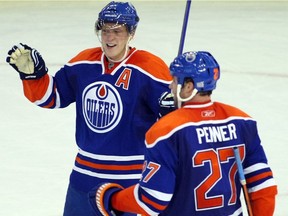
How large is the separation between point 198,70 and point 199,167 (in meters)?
0.27

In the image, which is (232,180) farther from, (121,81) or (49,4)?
(49,4)

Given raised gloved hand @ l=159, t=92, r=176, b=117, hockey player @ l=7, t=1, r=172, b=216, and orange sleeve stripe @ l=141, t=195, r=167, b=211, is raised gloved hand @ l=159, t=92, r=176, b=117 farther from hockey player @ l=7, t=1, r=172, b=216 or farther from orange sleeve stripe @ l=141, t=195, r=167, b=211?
orange sleeve stripe @ l=141, t=195, r=167, b=211

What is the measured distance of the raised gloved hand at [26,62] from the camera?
3174 mm

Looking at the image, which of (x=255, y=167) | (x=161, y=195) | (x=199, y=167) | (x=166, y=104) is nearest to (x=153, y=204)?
(x=161, y=195)

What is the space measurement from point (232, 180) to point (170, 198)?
0.21m

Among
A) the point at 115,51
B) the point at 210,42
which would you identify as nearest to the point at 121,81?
the point at 115,51

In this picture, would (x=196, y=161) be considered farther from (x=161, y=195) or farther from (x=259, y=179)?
(x=259, y=179)

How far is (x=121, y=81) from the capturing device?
10.1 feet

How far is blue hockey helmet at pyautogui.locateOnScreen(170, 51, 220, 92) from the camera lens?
98.7 inches

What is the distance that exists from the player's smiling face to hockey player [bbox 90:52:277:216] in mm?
561

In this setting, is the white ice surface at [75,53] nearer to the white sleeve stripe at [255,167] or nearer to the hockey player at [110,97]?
the hockey player at [110,97]

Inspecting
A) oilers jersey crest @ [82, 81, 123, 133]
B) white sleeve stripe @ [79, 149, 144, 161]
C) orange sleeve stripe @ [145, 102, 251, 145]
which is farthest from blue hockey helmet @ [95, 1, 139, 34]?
orange sleeve stripe @ [145, 102, 251, 145]

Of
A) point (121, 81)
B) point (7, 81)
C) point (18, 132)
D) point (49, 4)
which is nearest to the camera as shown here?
point (121, 81)

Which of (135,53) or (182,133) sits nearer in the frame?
(182,133)
